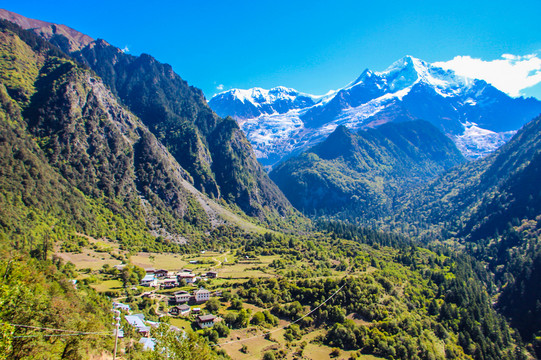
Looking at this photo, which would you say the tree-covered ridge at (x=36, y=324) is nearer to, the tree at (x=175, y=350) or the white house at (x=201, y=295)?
the tree at (x=175, y=350)

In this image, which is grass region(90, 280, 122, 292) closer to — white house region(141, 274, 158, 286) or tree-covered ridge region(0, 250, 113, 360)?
white house region(141, 274, 158, 286)

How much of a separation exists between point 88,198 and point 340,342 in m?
160

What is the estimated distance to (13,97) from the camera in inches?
7539

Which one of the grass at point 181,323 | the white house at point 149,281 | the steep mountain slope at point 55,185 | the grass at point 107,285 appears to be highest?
the steep mountain slope at point 55,185

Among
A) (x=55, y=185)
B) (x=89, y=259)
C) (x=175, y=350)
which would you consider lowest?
(x=175, y=350)

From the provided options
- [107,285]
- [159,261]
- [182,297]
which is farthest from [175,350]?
[159,261]

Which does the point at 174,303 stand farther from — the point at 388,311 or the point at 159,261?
the point at 159,261

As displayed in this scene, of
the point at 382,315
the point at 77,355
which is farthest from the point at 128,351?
the point at 382,315

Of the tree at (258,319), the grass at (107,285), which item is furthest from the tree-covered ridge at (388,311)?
the grass at (107,285)

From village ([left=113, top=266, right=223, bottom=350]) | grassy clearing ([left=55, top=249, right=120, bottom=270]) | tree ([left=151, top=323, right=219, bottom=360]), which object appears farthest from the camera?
grassy clearing ([left=55, top=249, right=120, bottom=270])

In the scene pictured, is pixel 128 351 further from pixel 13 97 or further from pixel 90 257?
pixel 13 97

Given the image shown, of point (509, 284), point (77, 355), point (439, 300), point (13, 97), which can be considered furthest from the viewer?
point (13, 97)

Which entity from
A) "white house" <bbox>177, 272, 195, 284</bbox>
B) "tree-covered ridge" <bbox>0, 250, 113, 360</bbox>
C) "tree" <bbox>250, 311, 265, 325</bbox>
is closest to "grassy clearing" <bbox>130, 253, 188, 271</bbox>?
"white house" <bbox>177, 272, 195, 284</bbox>

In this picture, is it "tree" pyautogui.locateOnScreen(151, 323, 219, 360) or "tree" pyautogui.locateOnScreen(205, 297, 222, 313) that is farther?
"tree" pyautogui.locateOnScreen(205, 297, 222, 313)
